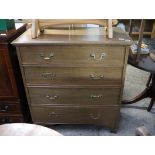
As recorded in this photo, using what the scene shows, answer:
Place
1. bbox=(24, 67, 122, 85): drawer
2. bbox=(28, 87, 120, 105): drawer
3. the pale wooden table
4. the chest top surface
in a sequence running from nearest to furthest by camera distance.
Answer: the pale wooden table, the chest top surface, bbox=(24, 67, 122, 85): drawer, bbox=(28, 87, 120, 105): drawer

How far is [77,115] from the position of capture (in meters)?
1.56

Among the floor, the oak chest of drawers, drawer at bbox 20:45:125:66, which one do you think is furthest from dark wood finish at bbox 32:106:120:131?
drawer at bbox 20:45:125:66

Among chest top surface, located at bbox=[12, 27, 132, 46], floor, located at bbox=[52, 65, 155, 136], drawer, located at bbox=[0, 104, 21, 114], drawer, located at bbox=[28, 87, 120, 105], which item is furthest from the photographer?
floor, located at bbox=[52, 65, 155, 136]

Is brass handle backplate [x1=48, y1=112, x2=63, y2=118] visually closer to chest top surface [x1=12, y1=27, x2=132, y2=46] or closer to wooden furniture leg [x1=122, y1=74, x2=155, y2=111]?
chest top surface [x1=12, y1=27, x2=132, y2=46]

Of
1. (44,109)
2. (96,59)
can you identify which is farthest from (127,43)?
(44,109)

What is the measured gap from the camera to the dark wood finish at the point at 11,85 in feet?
4.18

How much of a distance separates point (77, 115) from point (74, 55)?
0.57m

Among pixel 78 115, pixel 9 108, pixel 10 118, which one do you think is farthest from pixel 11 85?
pixel 78 115

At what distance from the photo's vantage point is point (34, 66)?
1.30 meters

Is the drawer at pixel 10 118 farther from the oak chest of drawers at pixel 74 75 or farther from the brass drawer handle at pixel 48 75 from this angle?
the brass drawer handle at pixel 48 75

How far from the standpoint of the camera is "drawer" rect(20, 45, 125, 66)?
122cm

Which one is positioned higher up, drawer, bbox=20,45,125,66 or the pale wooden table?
drawer, bbox=20,45,125,66
